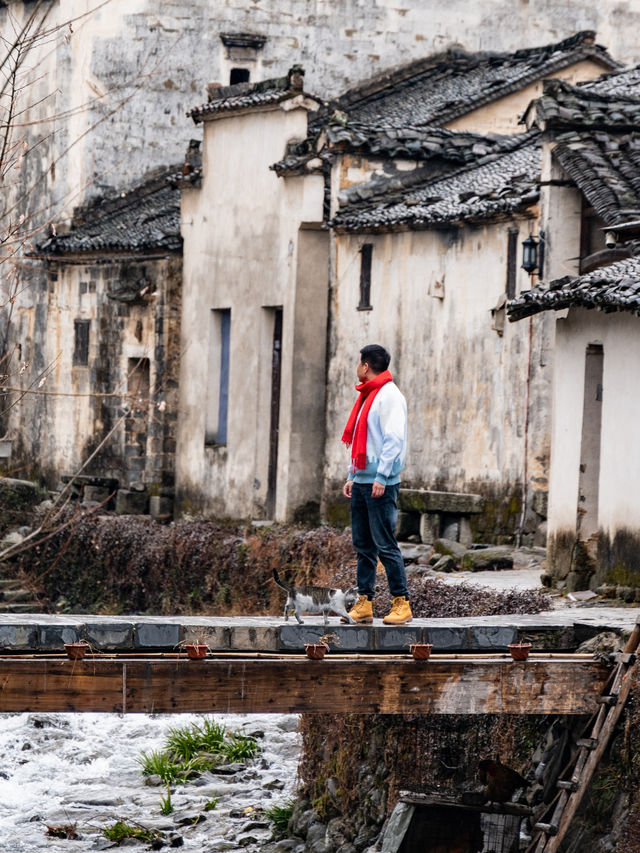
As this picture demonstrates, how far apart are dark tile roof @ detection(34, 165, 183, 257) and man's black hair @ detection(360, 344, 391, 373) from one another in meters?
15.7

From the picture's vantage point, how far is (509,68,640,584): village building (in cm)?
1355

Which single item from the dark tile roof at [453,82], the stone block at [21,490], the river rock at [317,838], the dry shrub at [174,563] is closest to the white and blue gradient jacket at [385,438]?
the river rock at [317,838]

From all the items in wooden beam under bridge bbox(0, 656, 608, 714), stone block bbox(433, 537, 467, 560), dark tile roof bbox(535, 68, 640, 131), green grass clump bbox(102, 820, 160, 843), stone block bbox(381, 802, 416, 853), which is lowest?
green grass clump bbox(102, 820, 160, 843)

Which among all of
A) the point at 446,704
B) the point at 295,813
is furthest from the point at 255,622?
the point at 295,813

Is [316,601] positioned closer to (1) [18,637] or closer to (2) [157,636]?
(2) [157,636]

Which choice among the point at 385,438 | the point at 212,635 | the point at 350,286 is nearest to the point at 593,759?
the point at 385,438

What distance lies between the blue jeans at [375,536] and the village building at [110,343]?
14279 mm

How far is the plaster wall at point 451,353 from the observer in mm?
19297

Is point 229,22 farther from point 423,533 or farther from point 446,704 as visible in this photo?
point 446,704

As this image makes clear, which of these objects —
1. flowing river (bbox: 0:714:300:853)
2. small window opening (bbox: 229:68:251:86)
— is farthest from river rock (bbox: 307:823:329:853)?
small window opening (bbox: 229:68:251:86)

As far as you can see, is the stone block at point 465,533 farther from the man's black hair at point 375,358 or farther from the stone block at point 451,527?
the man's black hair at point 375,358

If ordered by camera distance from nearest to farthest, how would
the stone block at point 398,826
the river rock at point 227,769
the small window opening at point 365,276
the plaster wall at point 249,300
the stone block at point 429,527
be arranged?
the stone block at point 398,826
the river rock at point 227,769
the stone block at point 429,527
the small window opening at point 365,276
the plaster wall at point 249,300

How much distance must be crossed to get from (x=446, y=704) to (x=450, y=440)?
10.2m

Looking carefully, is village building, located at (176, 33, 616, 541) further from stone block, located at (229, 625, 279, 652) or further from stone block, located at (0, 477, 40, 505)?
A: stone block, located at (229, 625, 279, 652)
